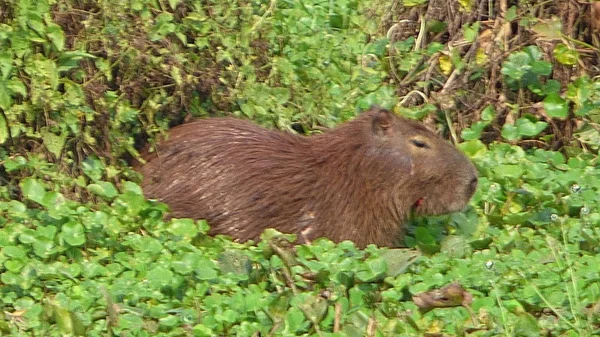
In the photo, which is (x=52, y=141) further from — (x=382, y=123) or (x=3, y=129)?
(x=382, y=123)

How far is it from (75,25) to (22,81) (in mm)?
380

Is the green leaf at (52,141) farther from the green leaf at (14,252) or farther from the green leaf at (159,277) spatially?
the green leaf at (159,277)

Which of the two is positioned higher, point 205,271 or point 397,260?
point 205,271

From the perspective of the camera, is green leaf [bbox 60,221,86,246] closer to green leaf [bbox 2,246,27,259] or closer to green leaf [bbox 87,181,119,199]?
green leaf [bbox 2,246,27,259]

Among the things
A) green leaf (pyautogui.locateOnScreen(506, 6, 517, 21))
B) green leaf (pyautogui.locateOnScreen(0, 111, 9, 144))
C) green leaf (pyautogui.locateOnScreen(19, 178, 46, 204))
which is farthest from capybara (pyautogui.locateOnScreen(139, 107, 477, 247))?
green leaf (pyautogui.locateOnScreen(506, 6, 517, 21))

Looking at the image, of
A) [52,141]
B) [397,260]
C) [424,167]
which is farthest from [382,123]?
[52,141]

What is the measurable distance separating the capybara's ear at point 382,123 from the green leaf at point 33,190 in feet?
4.78

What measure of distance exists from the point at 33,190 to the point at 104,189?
0.31m

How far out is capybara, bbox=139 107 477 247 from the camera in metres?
5.28

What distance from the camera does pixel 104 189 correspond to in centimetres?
513

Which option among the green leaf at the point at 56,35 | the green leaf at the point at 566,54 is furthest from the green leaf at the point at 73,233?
the green leaf at the point at 566,54

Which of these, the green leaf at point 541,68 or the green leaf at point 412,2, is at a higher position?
the green leaf at point 412,2

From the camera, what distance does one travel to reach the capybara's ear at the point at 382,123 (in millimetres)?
5438

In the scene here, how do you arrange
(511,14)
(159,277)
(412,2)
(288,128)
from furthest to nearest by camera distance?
1. (412,2)
2. (511,14)
3. (288,128)
4. (159,277)
